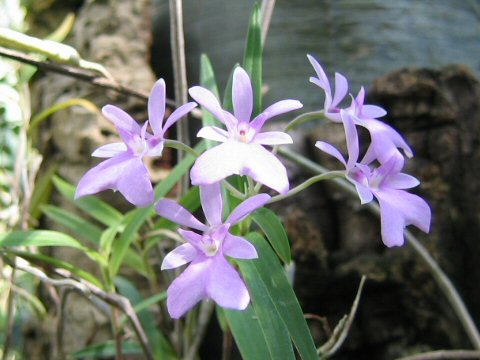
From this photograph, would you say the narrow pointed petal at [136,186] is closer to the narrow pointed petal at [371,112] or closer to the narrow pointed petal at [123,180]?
the narrow pointed petal at [123,180]

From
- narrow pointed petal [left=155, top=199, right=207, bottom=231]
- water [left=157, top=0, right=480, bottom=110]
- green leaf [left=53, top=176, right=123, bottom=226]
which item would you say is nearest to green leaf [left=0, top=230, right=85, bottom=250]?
green leaf [left=53, top=176, right=123, bottom=226]

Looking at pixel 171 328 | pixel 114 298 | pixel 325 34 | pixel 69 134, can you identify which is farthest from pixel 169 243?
pixel 325 34

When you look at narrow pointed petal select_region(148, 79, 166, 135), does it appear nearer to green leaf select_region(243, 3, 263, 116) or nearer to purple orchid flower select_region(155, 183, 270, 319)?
purple orchid flower select_region(155, 183, 270, 319)

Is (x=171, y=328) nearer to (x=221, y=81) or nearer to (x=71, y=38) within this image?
(x=221, y=81)

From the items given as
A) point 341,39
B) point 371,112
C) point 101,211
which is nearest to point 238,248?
point 371,112

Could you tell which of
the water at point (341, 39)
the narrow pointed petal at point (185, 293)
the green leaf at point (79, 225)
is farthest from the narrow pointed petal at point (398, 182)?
the water at point (341, 39)

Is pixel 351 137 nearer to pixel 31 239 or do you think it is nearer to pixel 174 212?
pixel 174 212
